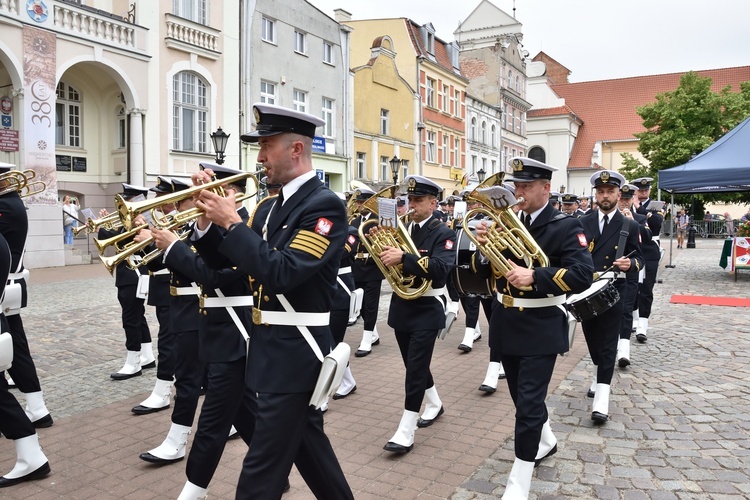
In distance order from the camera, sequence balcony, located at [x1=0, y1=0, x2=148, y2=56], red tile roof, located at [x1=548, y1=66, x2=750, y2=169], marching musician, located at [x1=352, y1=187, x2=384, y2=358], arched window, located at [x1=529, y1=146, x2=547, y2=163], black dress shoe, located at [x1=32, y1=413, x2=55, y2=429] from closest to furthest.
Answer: black dress shoe, located at [x1=32, y1=413, x2=55, y2=429] < marching musician, located at [x1=352, y1=187, x2=384, y2=358] < balcony, located at [x1=0, y1=0, x2=148, y2=56] < arched window, located at [x1=529, y1=146, x2=547, y2=163] < red tile roof, located at [x1=548, y1=66, x2=750, y2=169]

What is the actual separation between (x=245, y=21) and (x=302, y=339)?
24.1 m

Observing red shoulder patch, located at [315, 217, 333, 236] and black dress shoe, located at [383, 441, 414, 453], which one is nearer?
red shoulder patch, located at [315, 217, 333, 236]

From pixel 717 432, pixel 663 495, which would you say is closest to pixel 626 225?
pixel 717 432

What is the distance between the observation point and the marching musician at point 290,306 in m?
2.97

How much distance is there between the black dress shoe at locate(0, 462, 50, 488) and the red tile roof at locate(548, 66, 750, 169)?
201 ft

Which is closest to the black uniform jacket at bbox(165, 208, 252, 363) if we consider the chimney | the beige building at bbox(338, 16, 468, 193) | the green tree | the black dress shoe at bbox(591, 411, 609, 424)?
the black dress shoe at bbox(591, 411, 609, 424)

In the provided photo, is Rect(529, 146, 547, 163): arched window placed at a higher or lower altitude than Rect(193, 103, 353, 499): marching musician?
higher

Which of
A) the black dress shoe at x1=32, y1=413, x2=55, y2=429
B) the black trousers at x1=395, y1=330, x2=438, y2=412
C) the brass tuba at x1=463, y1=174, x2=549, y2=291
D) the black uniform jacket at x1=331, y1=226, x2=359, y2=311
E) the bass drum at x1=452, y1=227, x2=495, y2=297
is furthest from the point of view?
the black uniform jacket at x1=331, y1=226, x2=359, y2=311

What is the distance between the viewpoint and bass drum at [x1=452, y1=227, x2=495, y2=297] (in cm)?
468

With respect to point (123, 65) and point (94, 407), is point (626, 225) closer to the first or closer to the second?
point (94, 407)

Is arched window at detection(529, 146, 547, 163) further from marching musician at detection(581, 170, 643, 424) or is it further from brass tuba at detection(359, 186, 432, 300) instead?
brass tuba at detection(359, 186, 432, 300)

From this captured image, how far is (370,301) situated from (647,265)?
4253 millimetres

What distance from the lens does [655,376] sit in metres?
7.30

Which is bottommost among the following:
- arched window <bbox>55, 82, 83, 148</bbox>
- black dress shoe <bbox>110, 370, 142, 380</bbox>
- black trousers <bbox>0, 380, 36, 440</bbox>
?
black dress shoe <bbox>110, 370, 142, 380</bbox>
